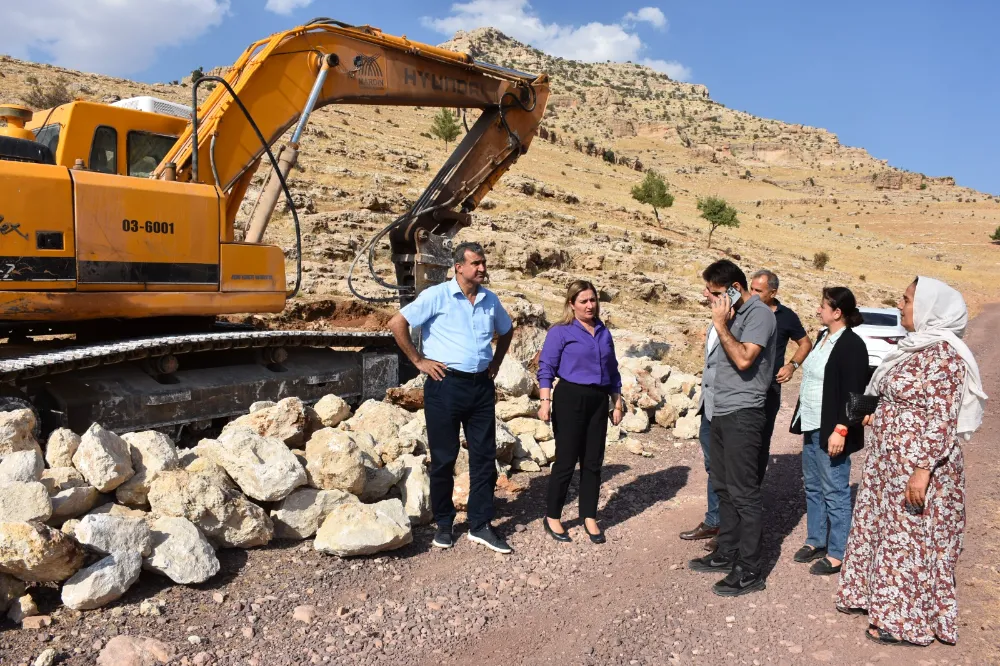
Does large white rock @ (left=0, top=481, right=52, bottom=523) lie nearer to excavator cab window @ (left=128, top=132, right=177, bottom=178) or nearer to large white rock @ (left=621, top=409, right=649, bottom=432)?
excavator cab window @ (left=128, top=132, right=177, bottom=178)

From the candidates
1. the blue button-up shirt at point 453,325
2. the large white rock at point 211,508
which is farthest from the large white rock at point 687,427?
the large white rock at point 211,508

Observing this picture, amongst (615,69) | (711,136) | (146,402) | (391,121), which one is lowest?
(146,402)

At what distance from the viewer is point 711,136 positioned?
349 ft

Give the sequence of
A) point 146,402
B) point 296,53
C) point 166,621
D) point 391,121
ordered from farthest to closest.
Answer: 1. point 391,121
2. point 296,53
3. point 146,402
4. point 166,621

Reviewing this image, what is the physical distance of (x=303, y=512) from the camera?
4.62m

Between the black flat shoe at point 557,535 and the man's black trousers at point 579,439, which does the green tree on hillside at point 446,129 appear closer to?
the man's black trousers at point 579,439

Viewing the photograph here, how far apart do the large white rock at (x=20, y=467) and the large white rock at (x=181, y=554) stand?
→ 2.53 ft

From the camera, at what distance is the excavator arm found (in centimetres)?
674

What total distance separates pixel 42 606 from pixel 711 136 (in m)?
112

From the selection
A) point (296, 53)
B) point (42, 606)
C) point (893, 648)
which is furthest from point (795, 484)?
point (296, 53)

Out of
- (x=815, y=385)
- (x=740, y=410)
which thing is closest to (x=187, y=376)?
(x=740, y=410)

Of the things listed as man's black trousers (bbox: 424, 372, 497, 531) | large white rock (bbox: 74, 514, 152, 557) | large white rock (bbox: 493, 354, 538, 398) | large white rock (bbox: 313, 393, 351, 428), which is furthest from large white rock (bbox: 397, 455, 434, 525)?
large white rock (bbox: 493, 354, 538, 398)

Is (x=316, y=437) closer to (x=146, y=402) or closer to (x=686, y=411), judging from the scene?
(x=146, y=402)

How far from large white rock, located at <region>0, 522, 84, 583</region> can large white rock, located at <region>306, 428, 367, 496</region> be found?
1585 millimetres
